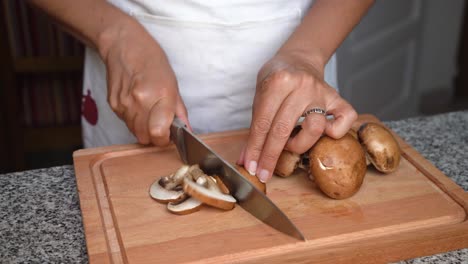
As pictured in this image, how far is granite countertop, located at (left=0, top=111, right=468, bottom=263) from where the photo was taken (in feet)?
3.34

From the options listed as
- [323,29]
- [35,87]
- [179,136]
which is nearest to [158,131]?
[179,136]

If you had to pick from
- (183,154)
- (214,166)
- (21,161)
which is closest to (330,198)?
(214,166)

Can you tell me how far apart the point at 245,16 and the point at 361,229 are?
670 mm

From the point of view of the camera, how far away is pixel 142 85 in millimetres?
1262

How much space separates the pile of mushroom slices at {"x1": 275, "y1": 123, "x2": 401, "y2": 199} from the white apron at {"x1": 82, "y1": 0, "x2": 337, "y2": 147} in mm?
383

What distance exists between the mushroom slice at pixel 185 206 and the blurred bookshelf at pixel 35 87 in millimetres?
1957

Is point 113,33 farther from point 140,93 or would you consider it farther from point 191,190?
point 191,190

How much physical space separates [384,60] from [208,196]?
7.30 feet

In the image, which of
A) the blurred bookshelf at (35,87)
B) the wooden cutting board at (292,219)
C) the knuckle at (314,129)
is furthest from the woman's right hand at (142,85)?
the blurred bookshelf at (35,87)

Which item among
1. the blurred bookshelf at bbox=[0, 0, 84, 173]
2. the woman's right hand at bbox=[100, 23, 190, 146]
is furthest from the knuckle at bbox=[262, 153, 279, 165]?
the blurred bookshelf at bbox=[0, 0, 84, 173]

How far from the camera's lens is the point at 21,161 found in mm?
2949

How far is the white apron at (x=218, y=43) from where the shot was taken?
1.43m

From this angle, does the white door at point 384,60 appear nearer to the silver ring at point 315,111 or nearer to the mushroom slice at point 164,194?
the silver ring at point 315,111

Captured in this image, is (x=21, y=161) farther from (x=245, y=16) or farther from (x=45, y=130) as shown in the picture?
(x=245, y=16)
